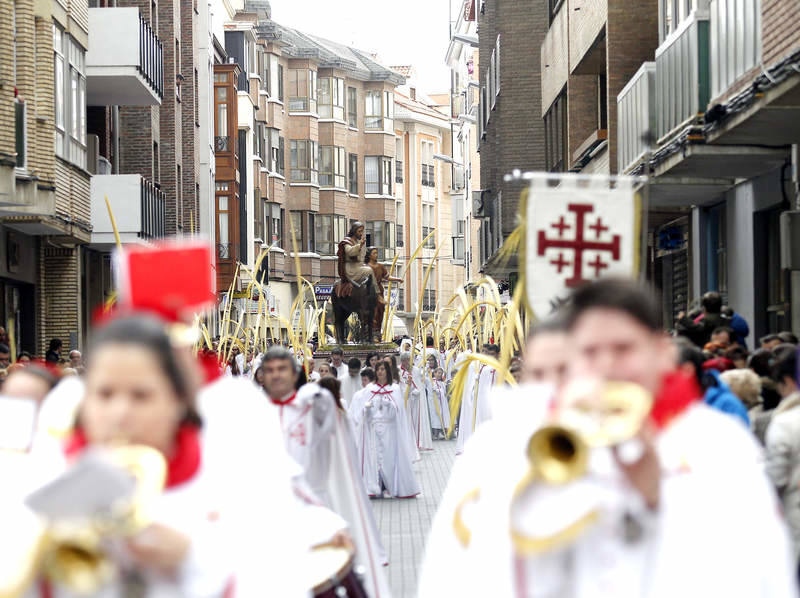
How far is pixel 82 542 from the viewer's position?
3.04 meters

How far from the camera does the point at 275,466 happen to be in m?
3.98

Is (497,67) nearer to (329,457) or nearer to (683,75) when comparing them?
(683,75)

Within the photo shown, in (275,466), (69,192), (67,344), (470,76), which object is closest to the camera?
(275,466)

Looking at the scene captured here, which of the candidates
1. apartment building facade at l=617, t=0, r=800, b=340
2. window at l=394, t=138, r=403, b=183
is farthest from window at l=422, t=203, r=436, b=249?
apartment building facade at l=617, t=0, r=800, b=340

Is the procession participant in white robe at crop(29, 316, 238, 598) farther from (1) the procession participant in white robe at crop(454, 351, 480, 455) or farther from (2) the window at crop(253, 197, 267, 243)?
(2) the window at crop(253, 197, 267, 243)

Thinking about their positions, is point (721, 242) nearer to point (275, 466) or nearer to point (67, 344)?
point (67, 344)

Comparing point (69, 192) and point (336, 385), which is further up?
point (69, 192)

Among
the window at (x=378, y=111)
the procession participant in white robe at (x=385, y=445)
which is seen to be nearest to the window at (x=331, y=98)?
the window at (x=378, y=111)

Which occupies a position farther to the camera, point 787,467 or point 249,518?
point 787,467

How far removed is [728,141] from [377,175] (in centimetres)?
6898

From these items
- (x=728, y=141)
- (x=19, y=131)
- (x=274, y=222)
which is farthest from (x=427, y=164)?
(x=728, y=141)

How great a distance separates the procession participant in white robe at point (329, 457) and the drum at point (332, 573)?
1.89 m

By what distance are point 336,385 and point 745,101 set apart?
439 centimetres

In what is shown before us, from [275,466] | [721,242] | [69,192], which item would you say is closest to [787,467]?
[275,466]
